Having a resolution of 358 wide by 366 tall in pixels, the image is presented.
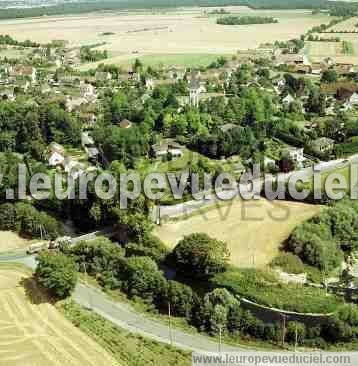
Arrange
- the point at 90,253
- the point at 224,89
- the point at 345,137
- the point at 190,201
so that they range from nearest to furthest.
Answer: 1. the point at 90,253
2. the point at 190,201
3. the point at 345,137
4. the point at 224,89

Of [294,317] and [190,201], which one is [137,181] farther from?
[294,317]

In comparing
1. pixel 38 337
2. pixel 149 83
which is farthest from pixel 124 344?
pixel 149 83

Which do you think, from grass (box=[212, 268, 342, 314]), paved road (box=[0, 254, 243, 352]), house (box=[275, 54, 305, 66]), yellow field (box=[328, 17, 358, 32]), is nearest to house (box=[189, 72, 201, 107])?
house (box=[275, 54, 305, 66])

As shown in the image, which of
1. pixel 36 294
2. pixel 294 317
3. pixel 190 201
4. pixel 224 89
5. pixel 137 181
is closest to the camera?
pixel 294 317

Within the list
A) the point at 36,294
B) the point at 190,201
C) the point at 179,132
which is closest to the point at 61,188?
the point at 190,201

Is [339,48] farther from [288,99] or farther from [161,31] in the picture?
[161,31]

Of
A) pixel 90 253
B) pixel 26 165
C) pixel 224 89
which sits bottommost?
pixel 90 253
